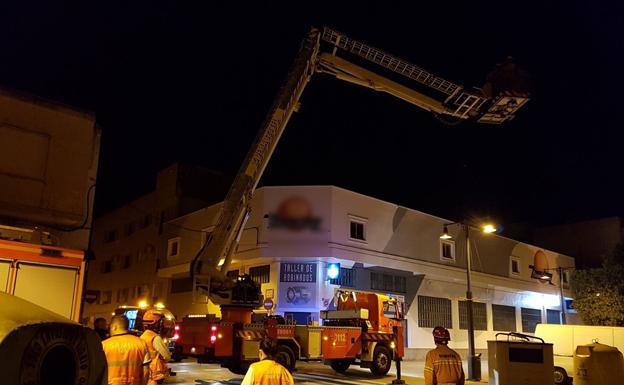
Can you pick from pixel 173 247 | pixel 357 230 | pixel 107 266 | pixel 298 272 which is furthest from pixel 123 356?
pixel 107 266

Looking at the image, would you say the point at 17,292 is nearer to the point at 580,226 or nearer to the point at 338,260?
the point at 338,260

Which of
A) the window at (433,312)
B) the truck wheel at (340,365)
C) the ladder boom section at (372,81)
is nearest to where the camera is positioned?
the ladder boom section at (372,81)

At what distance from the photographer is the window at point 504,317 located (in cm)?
3516

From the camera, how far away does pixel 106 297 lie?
41.0 metres

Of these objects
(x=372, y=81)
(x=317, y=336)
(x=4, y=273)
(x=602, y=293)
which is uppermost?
(x=372, y=81)

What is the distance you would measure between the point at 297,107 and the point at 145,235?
22.9 m

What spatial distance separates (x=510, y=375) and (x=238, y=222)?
8810mm

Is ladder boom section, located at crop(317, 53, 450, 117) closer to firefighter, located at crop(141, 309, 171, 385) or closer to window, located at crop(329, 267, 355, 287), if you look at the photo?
window, located at crop(329, 267, 355, 287)

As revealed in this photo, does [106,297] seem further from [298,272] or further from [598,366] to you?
[598,366]

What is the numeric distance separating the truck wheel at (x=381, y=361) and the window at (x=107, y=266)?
93.4 feet

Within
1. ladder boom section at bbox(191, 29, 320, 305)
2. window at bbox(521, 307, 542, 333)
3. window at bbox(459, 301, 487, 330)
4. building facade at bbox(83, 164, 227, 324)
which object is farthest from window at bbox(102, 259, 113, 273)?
window at bbox(521, 307, 542, 333)

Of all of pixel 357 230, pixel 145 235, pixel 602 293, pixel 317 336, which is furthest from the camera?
pixel 145 235

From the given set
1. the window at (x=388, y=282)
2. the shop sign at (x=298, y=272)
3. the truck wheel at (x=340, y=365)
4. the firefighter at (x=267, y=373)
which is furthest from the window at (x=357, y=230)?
the firefighter at (x=267, y=373)

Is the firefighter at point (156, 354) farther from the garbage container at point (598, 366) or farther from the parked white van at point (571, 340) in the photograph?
Answer: the parked white van at point (571, 340)
